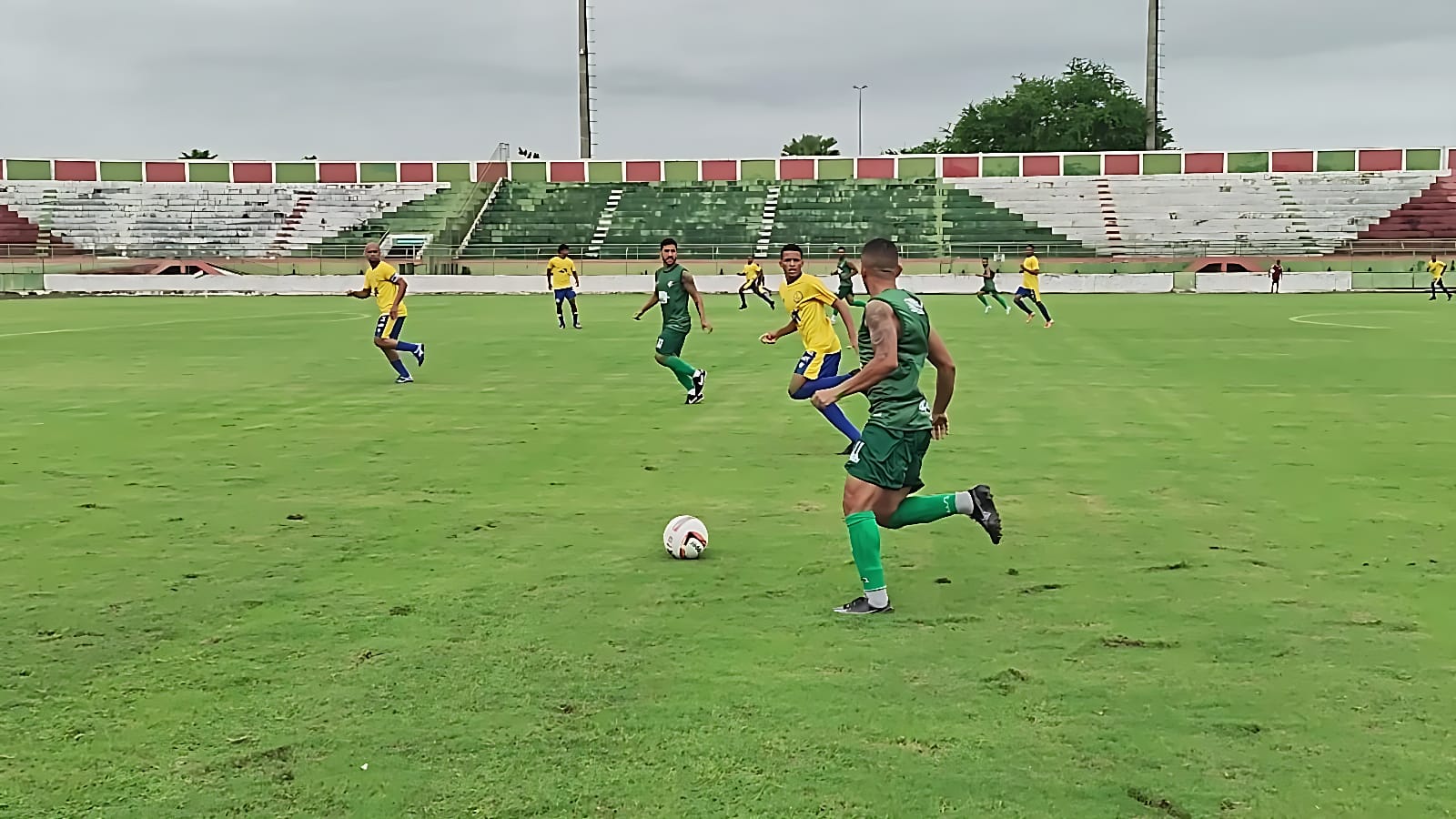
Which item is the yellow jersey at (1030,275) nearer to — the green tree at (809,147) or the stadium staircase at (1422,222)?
the stadium staircase at (1422,222)

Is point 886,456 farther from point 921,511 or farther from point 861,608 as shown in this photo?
point 861,608

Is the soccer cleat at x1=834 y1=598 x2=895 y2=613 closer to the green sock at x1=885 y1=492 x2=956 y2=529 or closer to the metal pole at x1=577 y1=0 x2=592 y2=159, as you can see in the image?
the green sock at x1=885 y1=492 x2=956 y2=529

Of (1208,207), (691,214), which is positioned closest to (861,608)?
(691,214)

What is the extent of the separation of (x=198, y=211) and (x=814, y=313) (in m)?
59.4

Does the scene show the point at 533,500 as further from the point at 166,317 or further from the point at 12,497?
the point at 166,317

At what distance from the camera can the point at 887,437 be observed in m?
6.52

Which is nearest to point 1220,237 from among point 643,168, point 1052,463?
point 643,168

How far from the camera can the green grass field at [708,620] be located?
454 cm

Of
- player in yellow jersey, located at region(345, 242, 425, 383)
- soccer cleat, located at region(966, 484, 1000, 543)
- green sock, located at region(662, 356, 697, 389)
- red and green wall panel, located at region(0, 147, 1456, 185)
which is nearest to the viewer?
soccer cleat, located at region(966, 484, 1000, 543)

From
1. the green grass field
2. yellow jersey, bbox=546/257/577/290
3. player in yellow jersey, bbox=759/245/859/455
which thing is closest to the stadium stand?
yellow jersey, bbox=546/257/577/290

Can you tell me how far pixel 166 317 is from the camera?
3366cm

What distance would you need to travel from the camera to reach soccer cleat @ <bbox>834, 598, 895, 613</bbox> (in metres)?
6.56

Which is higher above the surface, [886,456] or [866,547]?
[886,456]

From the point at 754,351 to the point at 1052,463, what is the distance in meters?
12.7
